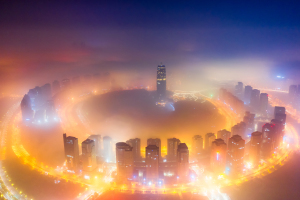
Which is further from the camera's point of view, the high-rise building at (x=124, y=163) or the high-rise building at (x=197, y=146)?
the high-rise building at (x=197, y=146)

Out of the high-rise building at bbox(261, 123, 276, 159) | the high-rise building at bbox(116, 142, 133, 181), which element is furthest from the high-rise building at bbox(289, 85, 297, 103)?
the high-rise building at bbox(116, 142, 133, 181)

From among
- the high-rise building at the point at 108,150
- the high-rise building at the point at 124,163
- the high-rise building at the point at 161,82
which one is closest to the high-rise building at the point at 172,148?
the high-rise building at the point at 124,163

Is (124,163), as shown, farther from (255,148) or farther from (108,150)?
(255,148)

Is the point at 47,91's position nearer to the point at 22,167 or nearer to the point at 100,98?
the point at 100,98

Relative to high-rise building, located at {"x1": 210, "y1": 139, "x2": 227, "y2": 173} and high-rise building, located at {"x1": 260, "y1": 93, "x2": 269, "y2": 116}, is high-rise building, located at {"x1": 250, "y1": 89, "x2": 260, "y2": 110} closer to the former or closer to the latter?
high-rise building, located at {"x1": 260, "y1": 93, "x2": 269, "y2": 116}

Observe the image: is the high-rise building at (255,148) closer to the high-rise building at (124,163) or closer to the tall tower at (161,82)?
the high-rise building at (124,163)

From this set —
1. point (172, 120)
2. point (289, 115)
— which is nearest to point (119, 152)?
point (172, 120)

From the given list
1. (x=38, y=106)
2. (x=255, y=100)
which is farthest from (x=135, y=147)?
(x=255, y=100)

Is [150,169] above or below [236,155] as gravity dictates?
below
